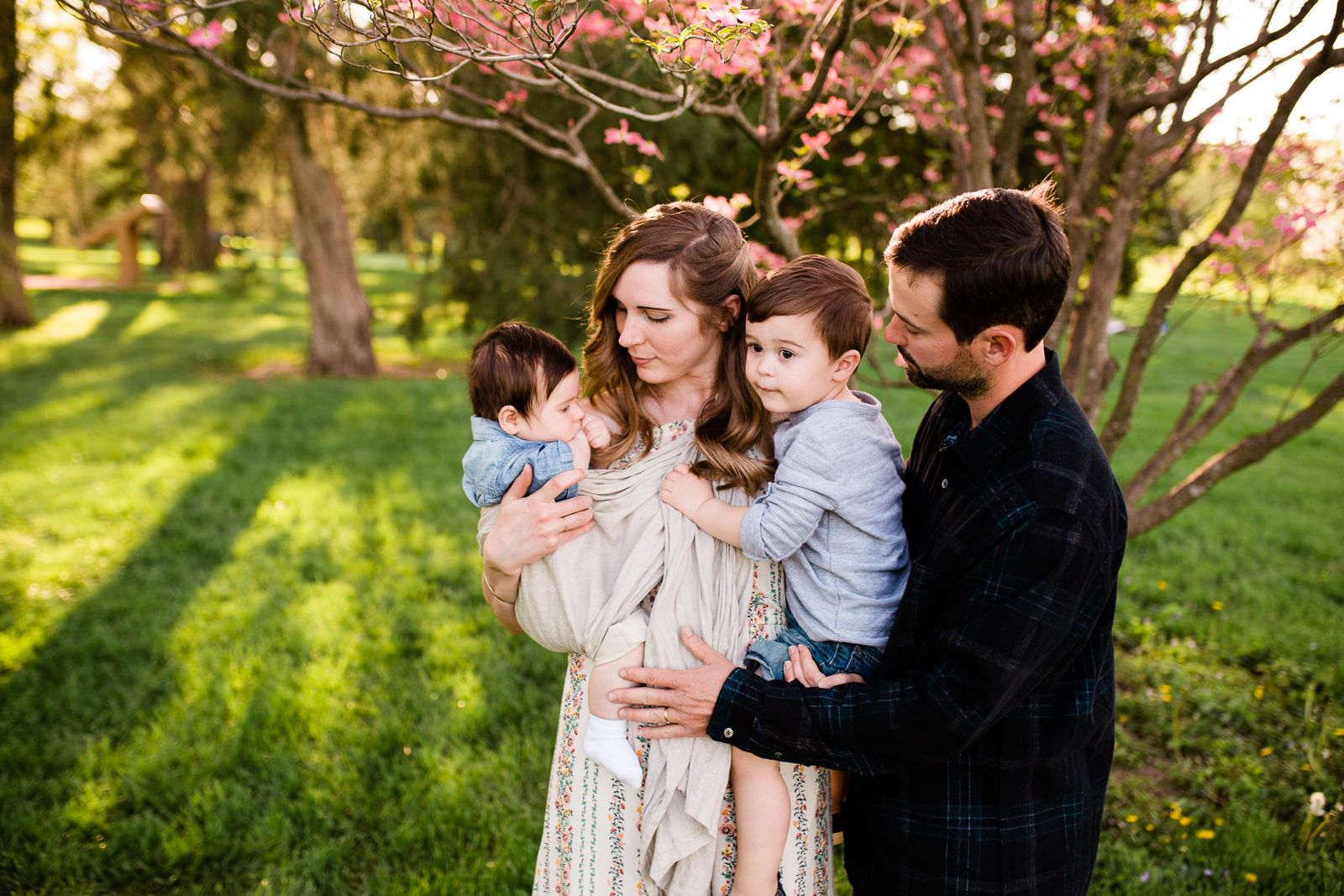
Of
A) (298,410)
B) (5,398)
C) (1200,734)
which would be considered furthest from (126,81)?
(1200,734)

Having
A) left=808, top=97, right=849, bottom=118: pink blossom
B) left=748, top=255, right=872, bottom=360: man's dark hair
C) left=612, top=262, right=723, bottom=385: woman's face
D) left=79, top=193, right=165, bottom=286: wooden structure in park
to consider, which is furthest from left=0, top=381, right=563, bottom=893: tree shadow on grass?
left=79, top=193, right=165, bottom=286: wooden structure in park

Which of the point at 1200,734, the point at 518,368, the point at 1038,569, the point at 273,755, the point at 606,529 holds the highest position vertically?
the point at 518,368

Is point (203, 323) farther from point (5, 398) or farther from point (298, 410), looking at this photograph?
point (298, 410)

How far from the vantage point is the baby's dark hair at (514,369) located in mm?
1868

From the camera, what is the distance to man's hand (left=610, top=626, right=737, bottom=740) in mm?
1550

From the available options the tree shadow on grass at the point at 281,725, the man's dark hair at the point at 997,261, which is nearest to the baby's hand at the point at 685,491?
the man's dark hair at the point at 997,261

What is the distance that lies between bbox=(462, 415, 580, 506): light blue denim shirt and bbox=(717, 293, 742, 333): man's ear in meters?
0.50

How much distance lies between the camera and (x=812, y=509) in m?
1.58

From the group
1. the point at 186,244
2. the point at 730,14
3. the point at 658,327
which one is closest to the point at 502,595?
the point at 658,327

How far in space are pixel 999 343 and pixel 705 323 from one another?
→ 0.69 metres

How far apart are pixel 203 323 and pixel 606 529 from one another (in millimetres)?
15940

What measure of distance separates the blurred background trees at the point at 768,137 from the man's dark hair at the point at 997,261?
0.60 m

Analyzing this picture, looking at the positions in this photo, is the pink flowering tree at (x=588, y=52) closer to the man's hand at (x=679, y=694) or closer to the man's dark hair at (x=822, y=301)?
the man's dark hair at (x=822, y=301)

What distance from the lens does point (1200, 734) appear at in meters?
3.26
